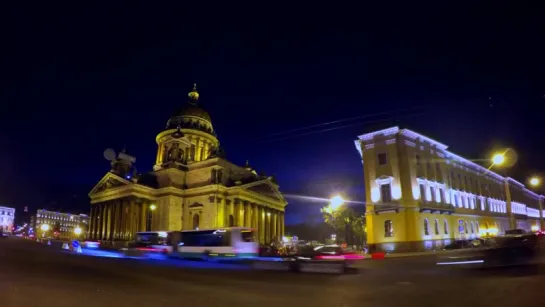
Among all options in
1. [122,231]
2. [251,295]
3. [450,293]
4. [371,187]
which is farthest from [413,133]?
[122,231]

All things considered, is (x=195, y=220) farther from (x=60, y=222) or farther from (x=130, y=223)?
(x=60, y=222)

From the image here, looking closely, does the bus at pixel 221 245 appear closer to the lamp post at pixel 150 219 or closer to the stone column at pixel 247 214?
the stone column at pixel 247 214

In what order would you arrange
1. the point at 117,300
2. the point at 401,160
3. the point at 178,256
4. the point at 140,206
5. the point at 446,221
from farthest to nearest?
the point at 140,206
the point at 446,221
the point at 401,160
the point at 178,256
the point at 117,300

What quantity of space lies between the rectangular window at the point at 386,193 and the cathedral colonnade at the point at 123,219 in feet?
121

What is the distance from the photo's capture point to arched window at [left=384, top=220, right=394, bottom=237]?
119 ft

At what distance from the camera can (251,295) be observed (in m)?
10.4

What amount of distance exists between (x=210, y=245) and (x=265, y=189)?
34.4 m

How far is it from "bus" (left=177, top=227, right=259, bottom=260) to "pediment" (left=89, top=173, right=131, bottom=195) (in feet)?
99.2

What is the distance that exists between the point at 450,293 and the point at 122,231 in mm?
53427

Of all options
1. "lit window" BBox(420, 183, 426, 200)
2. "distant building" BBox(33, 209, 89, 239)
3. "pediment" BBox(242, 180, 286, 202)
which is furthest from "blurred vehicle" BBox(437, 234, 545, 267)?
"distant building" BBox(33, 209, 89, 239)

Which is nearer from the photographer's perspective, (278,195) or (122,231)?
(122,231)

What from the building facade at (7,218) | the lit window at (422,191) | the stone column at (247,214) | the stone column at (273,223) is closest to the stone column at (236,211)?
the stone column at (247,214)

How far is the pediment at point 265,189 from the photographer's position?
58.6m

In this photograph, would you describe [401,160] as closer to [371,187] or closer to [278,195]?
[371,187]
